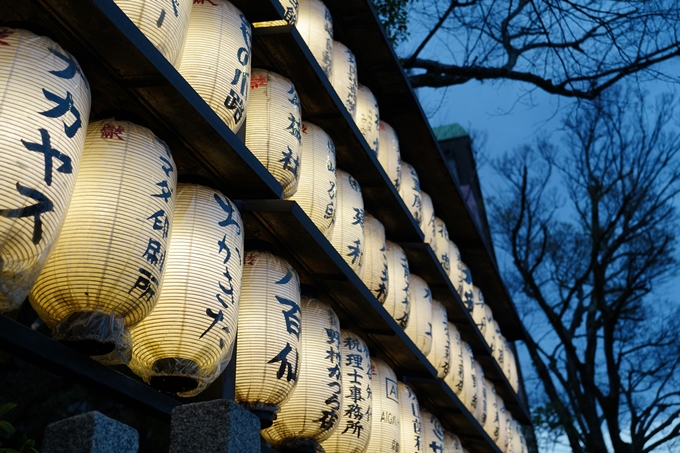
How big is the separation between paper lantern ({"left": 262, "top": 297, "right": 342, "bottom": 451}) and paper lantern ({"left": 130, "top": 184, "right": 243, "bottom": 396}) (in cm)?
87

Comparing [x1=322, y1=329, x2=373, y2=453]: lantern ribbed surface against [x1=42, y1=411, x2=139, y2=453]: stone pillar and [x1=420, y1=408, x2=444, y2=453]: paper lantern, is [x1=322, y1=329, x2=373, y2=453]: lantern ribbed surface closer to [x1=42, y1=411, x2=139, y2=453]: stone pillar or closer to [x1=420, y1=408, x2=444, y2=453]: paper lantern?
[x1=420, y1=408, x2=444, y2=453]: paper lantern

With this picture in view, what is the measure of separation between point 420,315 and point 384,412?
57.6 inches

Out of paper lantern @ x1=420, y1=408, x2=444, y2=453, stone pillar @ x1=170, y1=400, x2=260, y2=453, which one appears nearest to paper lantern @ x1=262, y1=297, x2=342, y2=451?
stone pillar @ x1=170, y1=400, x2=260, y2=453

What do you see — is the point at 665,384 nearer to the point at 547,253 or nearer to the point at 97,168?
the point at 547,253

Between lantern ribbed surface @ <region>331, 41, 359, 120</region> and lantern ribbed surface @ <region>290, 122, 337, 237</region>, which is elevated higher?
lantern ribbed surface @ <region>331, 41, 359, 120</region>

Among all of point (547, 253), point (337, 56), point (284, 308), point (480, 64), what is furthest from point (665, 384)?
point (284, 308)

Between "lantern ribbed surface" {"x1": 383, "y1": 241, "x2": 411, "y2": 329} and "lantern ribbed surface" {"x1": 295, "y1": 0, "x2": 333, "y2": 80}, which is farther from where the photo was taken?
"lantern ribbed surface" {"x1": 383, "y1": 241, "x2": 411, "y2": 329}

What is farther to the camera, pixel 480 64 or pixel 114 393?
pixel 480 64

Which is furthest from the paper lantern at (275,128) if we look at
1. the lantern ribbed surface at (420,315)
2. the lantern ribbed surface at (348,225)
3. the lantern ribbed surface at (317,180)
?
the lantern ribbed surface at (420,315)

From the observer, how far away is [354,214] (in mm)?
4969

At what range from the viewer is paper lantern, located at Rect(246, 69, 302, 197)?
387 centimetres

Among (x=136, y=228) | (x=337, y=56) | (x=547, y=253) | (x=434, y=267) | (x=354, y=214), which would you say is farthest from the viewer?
(x=547, y=253)

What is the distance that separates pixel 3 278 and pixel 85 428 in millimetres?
478

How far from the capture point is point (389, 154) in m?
6.36
